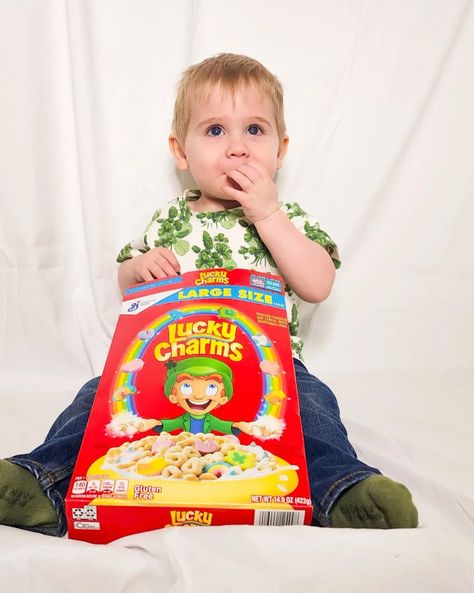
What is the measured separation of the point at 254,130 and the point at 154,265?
28 centimetres

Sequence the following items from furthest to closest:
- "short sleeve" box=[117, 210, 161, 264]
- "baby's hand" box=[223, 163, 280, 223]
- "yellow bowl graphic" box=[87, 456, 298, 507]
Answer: "short sleeve" box=[117, 210, 161, 264] < "baby's hand" box=[223, 163, 280, 223] < "yellow bowl graphic" box=[87, 456, 298, 507]

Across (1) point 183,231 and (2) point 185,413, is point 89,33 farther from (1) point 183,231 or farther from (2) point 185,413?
(2) point 185,413

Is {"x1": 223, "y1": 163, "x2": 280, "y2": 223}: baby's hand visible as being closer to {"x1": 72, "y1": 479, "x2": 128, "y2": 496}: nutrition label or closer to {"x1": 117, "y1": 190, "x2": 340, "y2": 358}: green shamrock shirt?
{"x1": 117, "y1": 190, "x2": 340, "y2": 358}: green shamrock shirt

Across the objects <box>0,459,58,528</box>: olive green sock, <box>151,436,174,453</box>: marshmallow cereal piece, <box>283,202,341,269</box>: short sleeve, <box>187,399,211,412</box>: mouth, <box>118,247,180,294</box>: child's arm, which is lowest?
<box>0,459,58,528</box>: olive green sock

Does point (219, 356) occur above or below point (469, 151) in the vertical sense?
below

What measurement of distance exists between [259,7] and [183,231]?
467mm

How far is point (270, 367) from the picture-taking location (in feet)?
2.41

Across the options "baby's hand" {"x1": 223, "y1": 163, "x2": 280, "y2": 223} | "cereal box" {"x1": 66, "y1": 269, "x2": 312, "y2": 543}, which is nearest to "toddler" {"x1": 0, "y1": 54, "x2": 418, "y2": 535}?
"baby's hand" {"x1": 223, "y1": 163, "x2": 280, "y2": 223}

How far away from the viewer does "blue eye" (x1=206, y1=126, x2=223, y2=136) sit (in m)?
0.99

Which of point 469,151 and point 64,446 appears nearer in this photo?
point 64,446

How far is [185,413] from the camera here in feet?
2.20

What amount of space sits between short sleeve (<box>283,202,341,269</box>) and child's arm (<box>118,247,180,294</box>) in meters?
0.21

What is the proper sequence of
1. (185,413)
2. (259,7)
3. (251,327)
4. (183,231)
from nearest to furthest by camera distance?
(185,413)
(251,327)
(183,231)
(259,7)

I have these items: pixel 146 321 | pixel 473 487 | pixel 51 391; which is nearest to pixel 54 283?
pixel 51 391
